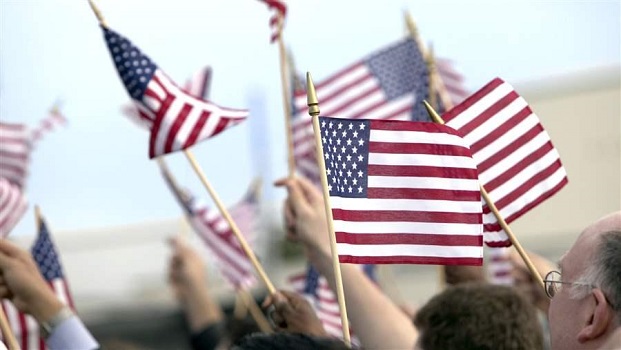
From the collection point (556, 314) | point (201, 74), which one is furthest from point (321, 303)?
point (556, 314)

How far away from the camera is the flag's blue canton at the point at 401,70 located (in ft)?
32.7

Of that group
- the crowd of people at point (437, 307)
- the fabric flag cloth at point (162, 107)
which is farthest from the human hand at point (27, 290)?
the fabric flag cloth at point (162, 107)

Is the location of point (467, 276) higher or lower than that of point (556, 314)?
lower

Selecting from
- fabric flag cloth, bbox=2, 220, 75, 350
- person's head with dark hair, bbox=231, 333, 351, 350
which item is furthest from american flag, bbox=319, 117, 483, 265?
fabric flag cloth, bbox=2, 220, 75, 350

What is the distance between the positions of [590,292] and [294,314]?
1.56 m

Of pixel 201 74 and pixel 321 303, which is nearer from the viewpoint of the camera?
pixel 321 303

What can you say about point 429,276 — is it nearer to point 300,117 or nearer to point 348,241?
point 300,117

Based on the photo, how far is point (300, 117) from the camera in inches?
425

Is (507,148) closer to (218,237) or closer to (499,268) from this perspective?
(499,268)

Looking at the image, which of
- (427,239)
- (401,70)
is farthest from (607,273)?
(401,70)

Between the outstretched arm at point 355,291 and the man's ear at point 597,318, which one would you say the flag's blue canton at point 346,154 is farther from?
the man's ear at point 597,318

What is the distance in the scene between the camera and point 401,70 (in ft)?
34.0

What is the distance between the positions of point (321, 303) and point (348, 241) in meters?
4.53

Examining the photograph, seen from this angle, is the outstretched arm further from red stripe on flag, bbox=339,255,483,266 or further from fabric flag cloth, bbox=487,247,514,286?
fabric flag cloth, bbox=487,247,514,286
